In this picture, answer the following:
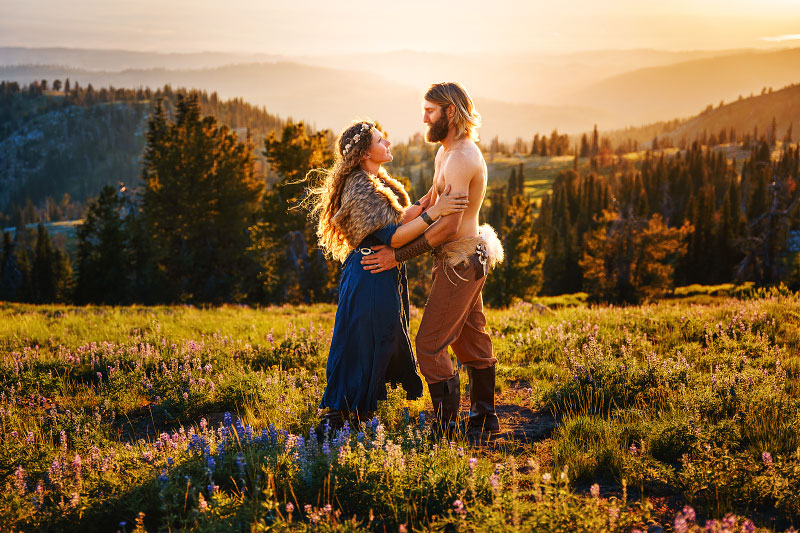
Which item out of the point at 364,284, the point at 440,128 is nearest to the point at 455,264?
the point at 364,284

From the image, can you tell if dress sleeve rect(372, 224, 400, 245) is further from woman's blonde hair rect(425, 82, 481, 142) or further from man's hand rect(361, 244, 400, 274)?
woman's blonde hair rect(425, 82, 481, 142)

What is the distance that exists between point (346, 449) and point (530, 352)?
209 inches

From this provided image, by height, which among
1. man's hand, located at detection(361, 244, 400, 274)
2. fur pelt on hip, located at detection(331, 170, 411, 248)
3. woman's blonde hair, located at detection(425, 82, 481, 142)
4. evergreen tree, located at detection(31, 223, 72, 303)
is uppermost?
woman's blonde hair, located at detection(425, 82, 481, 142)

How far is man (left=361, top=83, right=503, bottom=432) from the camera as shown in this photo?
213 inches

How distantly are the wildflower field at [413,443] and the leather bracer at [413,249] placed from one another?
1632 millimetres

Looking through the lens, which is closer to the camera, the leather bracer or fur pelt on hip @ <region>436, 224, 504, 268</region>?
the leather bracer

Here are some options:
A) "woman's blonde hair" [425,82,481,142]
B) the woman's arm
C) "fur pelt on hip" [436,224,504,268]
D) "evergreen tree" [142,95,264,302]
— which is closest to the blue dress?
the woman's arm

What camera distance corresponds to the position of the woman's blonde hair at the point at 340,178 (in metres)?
5.71

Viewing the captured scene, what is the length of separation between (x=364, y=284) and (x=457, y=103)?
2078 mm

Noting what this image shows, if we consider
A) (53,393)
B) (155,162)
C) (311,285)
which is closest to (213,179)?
(155,162)

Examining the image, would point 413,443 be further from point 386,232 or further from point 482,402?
point 386,232

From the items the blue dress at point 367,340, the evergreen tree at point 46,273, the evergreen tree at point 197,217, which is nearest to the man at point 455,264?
the blue dress at point 367,340

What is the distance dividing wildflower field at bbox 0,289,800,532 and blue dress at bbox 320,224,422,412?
0.43 metres

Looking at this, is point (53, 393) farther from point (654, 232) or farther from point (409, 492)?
point (654, 232)
